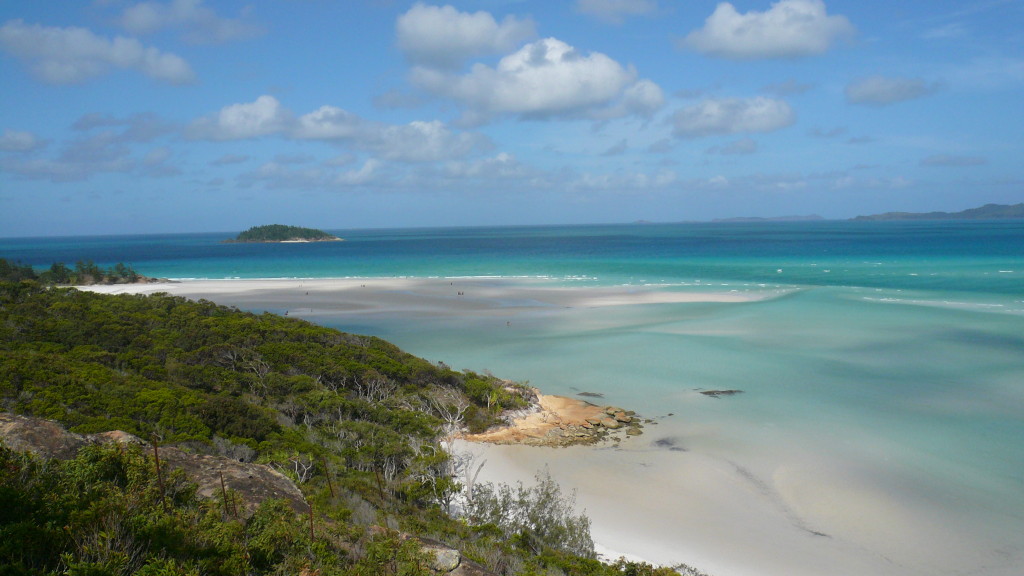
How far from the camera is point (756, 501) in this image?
500 inches

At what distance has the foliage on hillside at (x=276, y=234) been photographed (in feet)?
557

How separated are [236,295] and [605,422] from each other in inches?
1521

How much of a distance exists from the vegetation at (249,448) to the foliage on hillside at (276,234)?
151 metres

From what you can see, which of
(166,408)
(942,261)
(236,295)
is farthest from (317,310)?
(942,261)

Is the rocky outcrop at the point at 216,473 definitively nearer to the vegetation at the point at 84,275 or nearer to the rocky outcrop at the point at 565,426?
the rocky outcrop at the point at 565,426

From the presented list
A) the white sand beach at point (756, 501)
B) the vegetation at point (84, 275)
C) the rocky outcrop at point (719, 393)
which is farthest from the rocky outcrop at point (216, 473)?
the vegetation at point (84, 275)

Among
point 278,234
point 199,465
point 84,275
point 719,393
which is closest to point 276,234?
point 278,234

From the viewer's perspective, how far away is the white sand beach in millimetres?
10633

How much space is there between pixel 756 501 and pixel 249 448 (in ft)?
33.6

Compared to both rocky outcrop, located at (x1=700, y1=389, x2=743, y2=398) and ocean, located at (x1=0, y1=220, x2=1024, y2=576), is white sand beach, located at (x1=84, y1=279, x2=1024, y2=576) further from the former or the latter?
rocky outcrop, located at (x1=700, y1=389, x2=743, y2=398)

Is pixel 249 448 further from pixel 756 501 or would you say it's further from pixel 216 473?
pixel 756 501

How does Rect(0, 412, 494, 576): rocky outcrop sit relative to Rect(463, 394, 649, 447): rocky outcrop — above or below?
above

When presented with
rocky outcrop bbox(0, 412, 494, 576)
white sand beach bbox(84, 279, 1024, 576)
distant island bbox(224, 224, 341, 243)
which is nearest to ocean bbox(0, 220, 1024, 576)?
white sand beach bbox(84, 279, 1024, 576)

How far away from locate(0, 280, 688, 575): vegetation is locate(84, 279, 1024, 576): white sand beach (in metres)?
1.48
